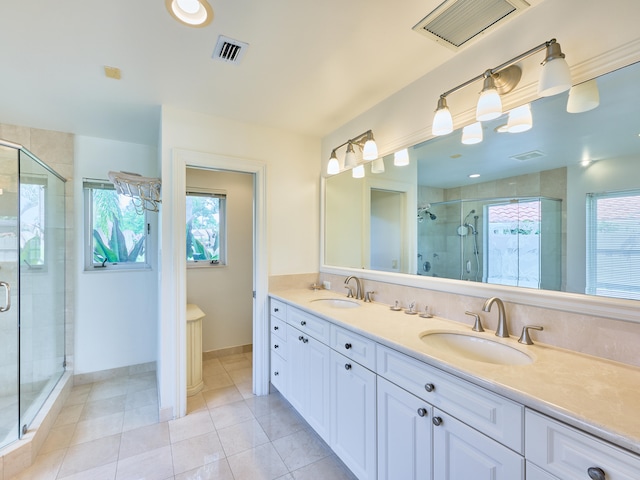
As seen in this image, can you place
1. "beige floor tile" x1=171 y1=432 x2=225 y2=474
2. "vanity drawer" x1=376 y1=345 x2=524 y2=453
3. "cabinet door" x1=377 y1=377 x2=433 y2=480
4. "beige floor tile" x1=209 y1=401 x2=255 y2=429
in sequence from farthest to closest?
"beige floor tile" x1=209 y1=401 x2=255 y2=429 → "beige floor tile" x1=171 y1=432 x2=225 y2=474 → "cabinet door" x1=377 y1=377 x2=433 y2=480 → "vanity drawer" x1=376 y1=345 x2=524 y2=453

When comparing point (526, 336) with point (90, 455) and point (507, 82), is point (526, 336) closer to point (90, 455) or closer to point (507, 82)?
point (507, 82)

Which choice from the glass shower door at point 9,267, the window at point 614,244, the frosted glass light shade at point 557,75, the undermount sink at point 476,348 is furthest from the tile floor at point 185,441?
the frosted glass light shade at point 557,75

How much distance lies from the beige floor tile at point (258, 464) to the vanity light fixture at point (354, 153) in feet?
6.85

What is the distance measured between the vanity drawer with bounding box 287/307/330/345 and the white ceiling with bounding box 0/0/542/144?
5.11 ft

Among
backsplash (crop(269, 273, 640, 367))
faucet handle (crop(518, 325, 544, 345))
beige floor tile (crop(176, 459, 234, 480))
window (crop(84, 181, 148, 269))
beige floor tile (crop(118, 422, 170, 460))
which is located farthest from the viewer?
window (crop(84, 181, 148, 269))

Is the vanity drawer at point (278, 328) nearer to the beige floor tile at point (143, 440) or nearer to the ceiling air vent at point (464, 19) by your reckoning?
the beige floor tile at point (143, 440)

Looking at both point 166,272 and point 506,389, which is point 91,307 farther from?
point 506,389

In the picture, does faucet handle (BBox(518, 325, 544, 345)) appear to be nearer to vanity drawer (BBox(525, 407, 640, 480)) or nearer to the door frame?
vanity drawer (BBox(525, 407, 640, 480))

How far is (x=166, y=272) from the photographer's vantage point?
2.31 m

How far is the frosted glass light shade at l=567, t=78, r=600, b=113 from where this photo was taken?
46.6 inches

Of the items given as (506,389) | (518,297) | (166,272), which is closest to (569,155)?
(518,297)

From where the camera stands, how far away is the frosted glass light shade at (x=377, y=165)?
2307 millimetres

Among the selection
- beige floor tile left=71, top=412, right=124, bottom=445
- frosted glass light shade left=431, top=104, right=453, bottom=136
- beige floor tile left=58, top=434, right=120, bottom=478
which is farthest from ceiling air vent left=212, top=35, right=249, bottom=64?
beige floor tile left=71, top=412, right=124, bottom=445

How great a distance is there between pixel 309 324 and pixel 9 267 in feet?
7.20
